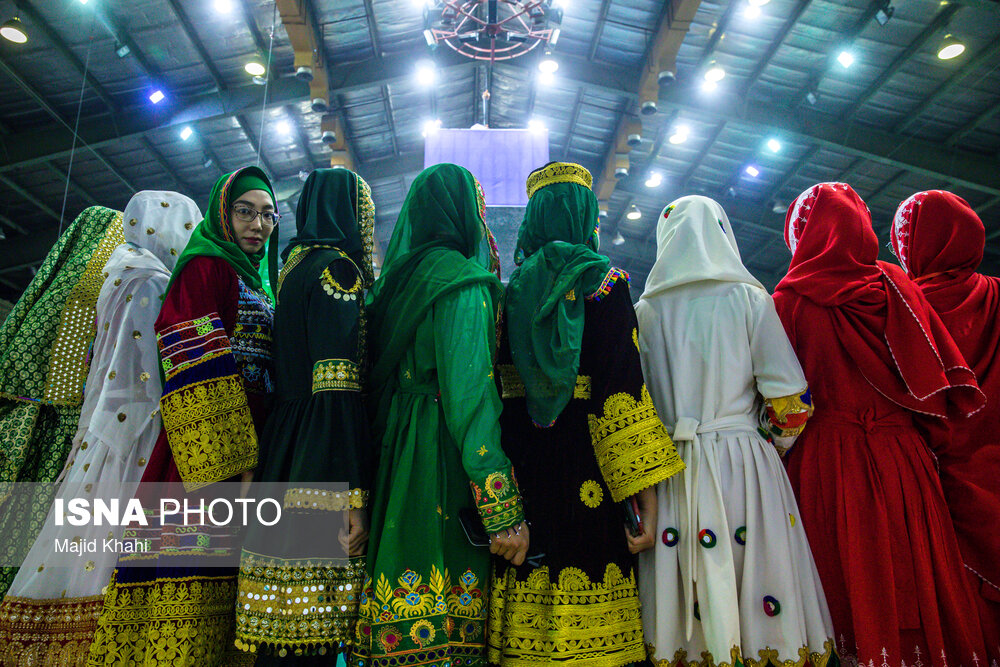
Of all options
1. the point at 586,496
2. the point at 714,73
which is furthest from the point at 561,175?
the point at 714,73

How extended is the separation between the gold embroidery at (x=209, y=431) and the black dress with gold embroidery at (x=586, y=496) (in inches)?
25.3

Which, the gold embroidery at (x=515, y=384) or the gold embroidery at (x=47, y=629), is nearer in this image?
the gold embroidery at (x=47, y=629)

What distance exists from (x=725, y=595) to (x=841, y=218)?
1123 mm

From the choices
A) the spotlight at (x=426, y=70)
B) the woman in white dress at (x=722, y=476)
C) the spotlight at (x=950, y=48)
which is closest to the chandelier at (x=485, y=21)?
the spotlight at (x=426, y=70)

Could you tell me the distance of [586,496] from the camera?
57.8 inches

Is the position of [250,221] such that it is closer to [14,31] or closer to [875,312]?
[875,312]

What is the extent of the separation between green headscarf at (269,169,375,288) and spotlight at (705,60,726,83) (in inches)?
244

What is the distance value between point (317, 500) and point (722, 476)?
0.97m

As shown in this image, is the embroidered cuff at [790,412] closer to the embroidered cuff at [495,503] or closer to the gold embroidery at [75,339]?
the embroidered cuff at [495,503]

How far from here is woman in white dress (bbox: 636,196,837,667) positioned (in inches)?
Answer: 55.7

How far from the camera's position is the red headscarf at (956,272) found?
1.91 metres

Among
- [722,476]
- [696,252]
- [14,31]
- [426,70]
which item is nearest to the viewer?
[722,476]

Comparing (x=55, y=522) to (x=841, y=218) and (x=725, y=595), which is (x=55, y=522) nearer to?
(x=725, y=595)

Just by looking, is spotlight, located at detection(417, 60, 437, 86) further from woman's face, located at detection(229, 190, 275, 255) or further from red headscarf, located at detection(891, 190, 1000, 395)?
red headscarf, located at detection(891, 190, 1000, 395)
